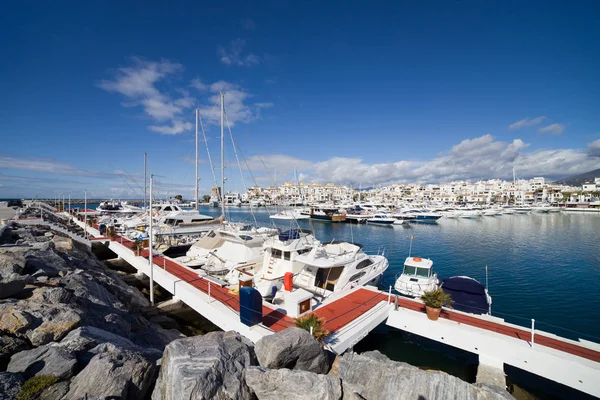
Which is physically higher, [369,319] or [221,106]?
[221,106]

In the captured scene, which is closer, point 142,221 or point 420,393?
point 420,393

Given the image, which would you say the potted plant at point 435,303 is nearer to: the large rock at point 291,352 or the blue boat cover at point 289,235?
the large rock at point 291,352

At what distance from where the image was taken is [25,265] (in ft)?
35.3

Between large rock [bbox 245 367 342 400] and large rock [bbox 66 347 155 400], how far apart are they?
2.19 metres

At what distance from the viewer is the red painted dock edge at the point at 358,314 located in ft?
27.2

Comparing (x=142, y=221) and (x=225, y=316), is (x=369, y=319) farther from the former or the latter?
(x=142, y=221)

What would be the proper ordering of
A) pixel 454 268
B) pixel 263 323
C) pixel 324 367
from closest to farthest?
pixel 324 367 < pixel 263 323 < pixel 454 268

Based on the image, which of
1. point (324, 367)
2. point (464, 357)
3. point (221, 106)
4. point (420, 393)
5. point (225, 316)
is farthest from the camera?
→ point (221, 106)

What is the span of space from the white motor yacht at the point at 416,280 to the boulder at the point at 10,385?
1597 cm

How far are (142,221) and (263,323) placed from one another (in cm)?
3594

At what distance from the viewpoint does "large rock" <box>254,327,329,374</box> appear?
6.16m

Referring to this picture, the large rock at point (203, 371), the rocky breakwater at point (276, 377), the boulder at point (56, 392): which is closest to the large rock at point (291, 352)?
the rocky breakwater at point (276, 377)

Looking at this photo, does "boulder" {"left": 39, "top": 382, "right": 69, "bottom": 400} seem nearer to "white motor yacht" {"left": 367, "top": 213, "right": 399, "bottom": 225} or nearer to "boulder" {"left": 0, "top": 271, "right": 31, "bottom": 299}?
"boulder" {"left": 0, "top": 271, "right": 31, "bottom": 299}

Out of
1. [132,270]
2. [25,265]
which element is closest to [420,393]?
[25,265]
